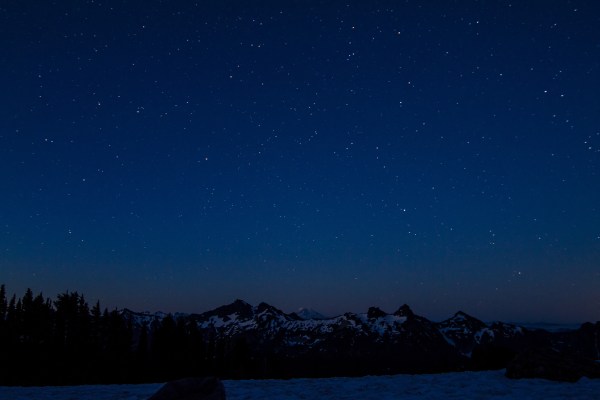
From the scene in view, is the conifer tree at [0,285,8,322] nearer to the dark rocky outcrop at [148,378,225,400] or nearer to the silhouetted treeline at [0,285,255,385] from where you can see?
the silhouetted treeline at [0,285,255,385]

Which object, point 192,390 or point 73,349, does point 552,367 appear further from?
point 73,349

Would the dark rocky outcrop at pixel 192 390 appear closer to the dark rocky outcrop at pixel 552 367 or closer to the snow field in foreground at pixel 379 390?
the snow field in foreground at pixel 379 390

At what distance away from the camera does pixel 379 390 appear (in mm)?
16875

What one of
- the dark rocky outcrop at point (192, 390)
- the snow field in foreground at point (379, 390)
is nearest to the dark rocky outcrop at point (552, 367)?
the snow field in foreground at point (379, 390)

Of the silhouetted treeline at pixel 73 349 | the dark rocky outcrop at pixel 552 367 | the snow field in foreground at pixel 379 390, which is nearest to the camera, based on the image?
the snow field in foreground at pixel 379 390

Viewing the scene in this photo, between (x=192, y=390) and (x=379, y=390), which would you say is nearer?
(x=192, y=390)

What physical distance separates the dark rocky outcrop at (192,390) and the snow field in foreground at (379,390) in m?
4.04

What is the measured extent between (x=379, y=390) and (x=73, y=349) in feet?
279

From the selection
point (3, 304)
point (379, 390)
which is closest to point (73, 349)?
point (3, 304)

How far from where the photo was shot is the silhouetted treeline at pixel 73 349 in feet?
254

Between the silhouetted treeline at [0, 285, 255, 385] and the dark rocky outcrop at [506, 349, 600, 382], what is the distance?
76598 millimetres

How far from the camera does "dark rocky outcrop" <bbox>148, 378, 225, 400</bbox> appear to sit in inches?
464

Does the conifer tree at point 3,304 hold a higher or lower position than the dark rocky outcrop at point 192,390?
higher

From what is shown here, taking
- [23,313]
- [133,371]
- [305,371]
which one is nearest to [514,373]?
[133,371]
